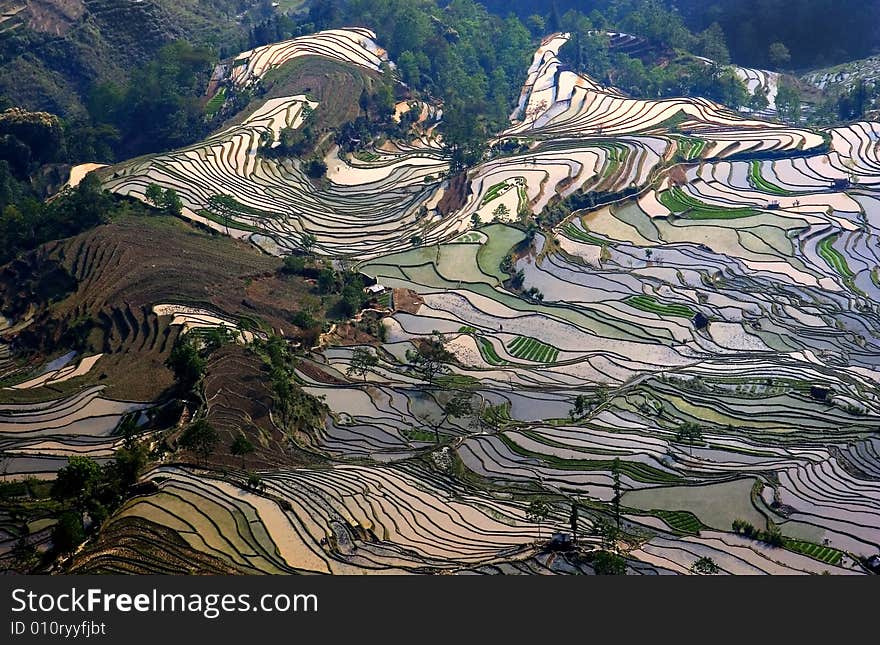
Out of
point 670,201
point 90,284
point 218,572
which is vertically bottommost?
point 218,572

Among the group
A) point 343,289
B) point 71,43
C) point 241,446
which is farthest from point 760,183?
point 71,43

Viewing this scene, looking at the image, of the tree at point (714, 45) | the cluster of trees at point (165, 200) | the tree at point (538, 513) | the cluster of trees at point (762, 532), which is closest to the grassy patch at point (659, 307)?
the cluster of trees at point (762, 532)

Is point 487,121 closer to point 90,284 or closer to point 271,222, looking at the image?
point 271,222

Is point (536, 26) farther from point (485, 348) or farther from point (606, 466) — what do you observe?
point (606, 466)

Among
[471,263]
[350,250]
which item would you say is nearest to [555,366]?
[471,263]

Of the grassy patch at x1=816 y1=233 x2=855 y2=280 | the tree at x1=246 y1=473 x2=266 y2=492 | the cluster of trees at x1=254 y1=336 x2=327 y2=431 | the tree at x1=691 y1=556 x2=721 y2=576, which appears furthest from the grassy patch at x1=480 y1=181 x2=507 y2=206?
the tree at x1=691 y1=556 x2=721 y2=576
